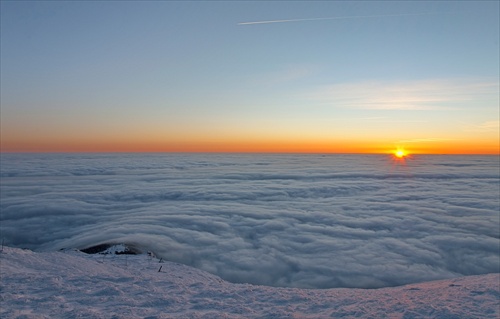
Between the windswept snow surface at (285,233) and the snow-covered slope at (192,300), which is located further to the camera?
the windswept snow surface at (285,233)

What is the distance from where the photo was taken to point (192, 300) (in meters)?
4.77

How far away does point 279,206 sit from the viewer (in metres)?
18.4

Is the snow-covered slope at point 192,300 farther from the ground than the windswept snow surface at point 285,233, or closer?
farther from the ground

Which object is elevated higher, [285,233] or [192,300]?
[192,300]

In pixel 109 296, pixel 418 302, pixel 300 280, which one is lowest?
pixel 300 280

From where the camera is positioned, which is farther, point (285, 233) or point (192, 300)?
point (285, 233)

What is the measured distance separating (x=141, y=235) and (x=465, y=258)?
33.5 ft

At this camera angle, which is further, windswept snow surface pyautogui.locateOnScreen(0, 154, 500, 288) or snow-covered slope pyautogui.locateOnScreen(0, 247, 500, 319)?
windswept snow surface pyautogui.locateOnScreen(0, 154, 500, 288)

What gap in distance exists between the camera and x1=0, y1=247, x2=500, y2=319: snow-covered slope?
4.14 meters

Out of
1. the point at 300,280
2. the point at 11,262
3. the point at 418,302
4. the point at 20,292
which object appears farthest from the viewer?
the point at 300,280

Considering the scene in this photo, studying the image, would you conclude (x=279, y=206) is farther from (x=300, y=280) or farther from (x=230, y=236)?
(x=300, y=280)

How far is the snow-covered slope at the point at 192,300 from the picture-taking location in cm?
414

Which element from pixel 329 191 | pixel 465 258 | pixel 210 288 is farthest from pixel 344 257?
pixel 329 191

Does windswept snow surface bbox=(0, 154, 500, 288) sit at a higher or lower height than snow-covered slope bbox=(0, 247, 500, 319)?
lower
